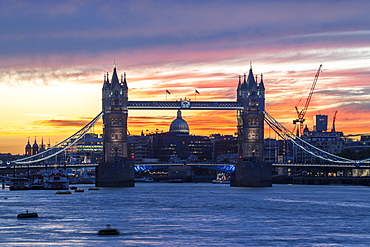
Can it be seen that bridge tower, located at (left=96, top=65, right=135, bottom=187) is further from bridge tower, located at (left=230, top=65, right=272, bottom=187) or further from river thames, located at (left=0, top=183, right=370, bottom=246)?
river thames, located at (left=0, top=183, right=370, bottom=246)

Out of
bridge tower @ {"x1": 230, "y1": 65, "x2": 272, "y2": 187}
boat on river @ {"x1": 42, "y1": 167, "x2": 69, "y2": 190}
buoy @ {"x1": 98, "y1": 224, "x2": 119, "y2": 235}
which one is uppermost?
bridge tower @ {"x1": 230, "y1": 65, "x2": 272, "y2": 187}

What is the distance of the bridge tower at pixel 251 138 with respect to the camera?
14000cm

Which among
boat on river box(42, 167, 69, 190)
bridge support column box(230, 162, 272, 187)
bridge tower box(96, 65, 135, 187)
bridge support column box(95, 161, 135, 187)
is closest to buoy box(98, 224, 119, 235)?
boat on river box(42, 167, 69, 190)

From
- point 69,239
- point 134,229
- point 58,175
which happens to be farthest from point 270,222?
point 58,175

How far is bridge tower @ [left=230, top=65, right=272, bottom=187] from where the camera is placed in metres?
140

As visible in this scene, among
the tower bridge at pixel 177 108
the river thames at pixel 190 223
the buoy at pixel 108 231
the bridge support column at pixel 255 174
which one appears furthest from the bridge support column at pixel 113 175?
the buoy at pixel 108 231

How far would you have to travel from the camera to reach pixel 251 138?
474 feet

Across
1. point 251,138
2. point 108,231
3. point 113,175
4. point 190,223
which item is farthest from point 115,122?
point 108,231

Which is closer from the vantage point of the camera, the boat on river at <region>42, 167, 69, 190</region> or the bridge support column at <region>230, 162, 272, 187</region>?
the boat on river at <region>42, 167, 69, 190</region>

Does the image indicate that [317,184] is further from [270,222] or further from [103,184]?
[270,222]

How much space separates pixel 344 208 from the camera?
81000 mm

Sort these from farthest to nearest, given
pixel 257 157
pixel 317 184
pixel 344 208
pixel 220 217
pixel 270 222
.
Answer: pixel 317 184, pixel 257 157, pixel 344 208, pixel 220 217, pixel 270 222

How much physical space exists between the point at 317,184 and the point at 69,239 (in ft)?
429

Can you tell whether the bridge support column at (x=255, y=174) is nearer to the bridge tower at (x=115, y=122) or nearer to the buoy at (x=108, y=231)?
the bridge tower at (x=115, y=122)
